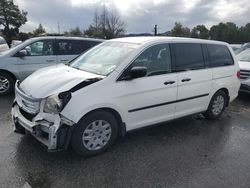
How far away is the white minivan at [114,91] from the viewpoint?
3.26m

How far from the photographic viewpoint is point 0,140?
13.0ft

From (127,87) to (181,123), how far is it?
200cm

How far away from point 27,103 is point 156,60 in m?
2.11

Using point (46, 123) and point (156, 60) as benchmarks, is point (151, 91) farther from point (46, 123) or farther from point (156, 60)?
point (46, 123)

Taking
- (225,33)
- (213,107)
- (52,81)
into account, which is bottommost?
(213,107)

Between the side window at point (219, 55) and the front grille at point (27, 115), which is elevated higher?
the side window at point (219, 55)

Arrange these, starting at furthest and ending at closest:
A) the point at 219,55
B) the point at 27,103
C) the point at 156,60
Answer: the point at 219,55
the point at 156,60
the point at 27,103

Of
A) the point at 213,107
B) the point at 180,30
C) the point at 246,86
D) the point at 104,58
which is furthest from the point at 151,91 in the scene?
the point at 180,30

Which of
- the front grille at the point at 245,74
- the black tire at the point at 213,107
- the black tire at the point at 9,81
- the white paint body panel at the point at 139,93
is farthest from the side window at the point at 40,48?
the front grille at the point at 245,74

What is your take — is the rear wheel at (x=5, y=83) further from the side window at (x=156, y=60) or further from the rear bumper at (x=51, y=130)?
the side window at (x=156, y=60)

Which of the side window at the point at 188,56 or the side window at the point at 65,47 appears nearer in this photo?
the side window at the point at 188,56

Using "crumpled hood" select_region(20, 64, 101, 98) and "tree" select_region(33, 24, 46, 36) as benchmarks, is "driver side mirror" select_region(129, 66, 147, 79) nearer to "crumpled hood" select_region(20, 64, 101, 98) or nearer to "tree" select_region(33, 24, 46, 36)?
"crumpled hood" select_region(20, 64, 101, 98)

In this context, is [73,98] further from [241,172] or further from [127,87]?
[241,172]

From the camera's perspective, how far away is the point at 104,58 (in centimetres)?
418
